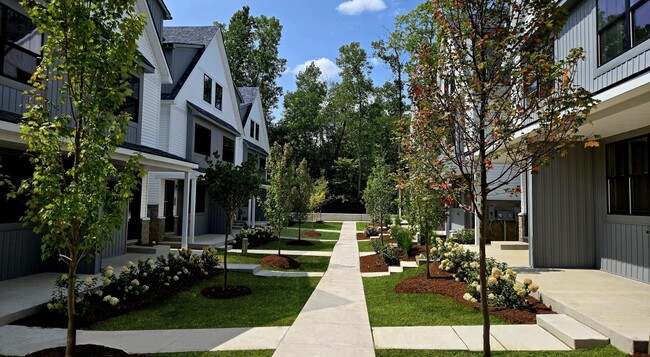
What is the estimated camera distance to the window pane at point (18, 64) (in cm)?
827

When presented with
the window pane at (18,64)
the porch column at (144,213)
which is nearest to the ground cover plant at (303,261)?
the porch column at (144,213)

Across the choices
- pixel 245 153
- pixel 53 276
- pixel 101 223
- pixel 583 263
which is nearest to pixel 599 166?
pixel 583 263

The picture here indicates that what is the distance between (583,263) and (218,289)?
887cm

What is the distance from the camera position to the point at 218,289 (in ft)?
30.1

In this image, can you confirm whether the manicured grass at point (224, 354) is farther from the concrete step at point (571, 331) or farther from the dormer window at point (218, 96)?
the dormer window at point (218, 96)

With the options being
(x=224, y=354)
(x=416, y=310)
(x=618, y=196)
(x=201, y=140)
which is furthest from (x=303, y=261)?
(x=618, y=196)

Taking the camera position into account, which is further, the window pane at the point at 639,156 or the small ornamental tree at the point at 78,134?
the window pane at the point at 639,156

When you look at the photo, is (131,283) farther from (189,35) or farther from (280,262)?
(189,35)

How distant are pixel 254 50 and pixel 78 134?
156 ft

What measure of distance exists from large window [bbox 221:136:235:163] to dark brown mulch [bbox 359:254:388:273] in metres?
11.3

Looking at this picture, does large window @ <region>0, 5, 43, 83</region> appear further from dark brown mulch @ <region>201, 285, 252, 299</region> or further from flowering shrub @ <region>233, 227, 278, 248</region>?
flowering shrub @ <region>233, 227, 278, 248</region>

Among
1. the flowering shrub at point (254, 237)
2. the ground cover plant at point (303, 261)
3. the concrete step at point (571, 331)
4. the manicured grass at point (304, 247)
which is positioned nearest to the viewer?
the concrete step at point (571, 331)

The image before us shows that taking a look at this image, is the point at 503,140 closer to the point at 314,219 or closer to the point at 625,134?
the point at 625,134

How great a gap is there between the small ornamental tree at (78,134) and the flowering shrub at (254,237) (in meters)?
11.8
